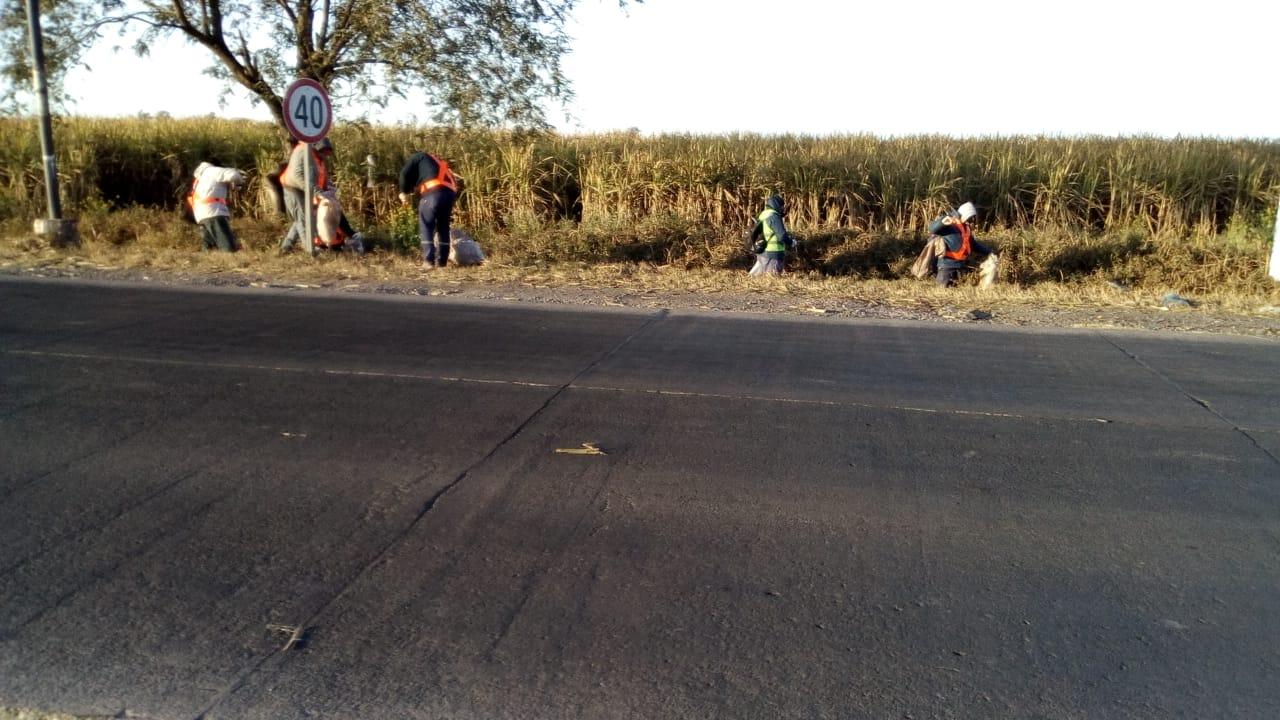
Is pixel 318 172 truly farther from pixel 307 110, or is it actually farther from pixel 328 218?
pixel 307 110

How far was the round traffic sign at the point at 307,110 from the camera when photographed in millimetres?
13164

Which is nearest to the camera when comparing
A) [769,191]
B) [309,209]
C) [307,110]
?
[307,110]

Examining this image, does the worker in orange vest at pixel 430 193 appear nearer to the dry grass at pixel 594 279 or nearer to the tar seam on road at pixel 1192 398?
the dry grass at pixel 594 279

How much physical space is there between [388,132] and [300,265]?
291 inches

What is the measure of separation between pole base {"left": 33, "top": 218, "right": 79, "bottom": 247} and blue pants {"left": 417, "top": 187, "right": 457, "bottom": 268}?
568 centimetres

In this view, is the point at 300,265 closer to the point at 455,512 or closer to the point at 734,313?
the point at 734,313

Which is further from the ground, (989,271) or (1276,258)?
(1276,258)

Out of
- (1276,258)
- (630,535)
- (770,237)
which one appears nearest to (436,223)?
(770,237)

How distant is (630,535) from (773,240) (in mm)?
10466

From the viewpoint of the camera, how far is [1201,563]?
452 cm

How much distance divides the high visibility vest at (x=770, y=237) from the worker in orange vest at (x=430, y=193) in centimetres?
447

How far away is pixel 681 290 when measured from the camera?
41.9 feet

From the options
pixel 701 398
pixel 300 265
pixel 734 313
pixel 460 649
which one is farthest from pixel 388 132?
pixel 460 649

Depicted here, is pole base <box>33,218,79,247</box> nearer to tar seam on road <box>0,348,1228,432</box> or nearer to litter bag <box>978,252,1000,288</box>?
tar seam on road <box>0,348,1228,432</box>
